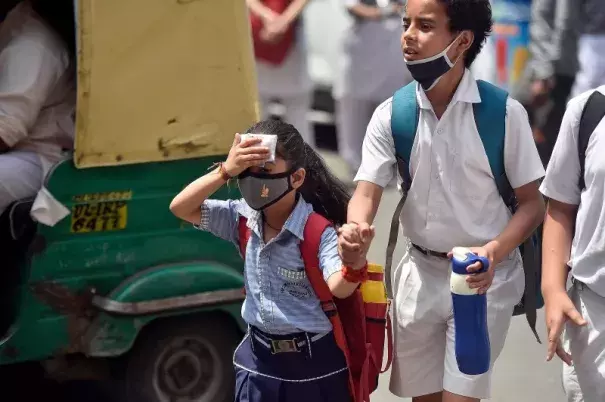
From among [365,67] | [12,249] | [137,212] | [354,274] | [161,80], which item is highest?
[354,274]

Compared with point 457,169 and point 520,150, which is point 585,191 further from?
point 457,169

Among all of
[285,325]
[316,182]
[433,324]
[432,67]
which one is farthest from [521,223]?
[285,325]

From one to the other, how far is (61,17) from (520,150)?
2.36 metres

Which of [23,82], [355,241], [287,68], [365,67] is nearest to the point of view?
[355,241]

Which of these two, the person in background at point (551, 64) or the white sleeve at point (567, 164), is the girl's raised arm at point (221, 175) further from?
the person in background at point (551, 64)

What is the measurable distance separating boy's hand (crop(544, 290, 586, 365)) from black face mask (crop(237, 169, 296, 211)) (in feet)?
2.68

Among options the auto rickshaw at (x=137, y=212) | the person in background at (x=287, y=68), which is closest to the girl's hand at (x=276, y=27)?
the person in background at (x=287, y=68)

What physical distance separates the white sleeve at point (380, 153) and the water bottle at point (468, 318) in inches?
15.8

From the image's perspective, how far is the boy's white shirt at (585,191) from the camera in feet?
9.33

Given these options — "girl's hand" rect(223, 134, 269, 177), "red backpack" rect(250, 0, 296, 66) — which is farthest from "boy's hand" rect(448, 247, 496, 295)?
"red backpack" rect(250, 0, 296, 66)

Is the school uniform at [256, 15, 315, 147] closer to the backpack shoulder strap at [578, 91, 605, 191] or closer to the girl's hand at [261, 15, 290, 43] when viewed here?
the girl's hand at [261, 15, 290, 43]

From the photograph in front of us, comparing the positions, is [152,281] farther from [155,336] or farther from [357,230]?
[357,230]

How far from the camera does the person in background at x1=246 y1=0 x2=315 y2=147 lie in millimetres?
7707

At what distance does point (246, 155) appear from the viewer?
2.91 meters
